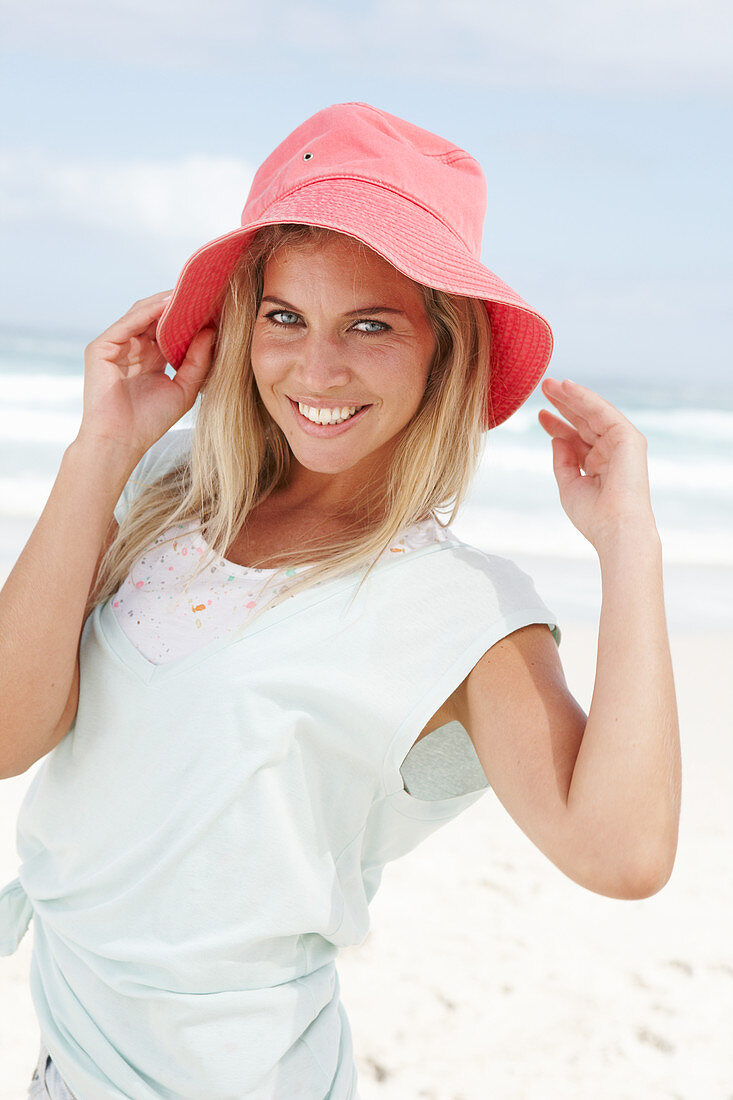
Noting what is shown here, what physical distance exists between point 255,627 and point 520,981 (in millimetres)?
2194

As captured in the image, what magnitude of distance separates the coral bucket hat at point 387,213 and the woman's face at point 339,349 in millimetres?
84

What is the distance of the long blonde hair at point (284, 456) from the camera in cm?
161

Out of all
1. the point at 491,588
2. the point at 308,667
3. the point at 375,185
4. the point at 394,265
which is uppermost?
the point at 375,185

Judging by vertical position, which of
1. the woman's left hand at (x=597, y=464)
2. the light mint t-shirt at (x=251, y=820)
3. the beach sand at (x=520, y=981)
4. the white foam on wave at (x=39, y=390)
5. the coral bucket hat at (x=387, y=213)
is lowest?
the white foam on wave at (x=39, y=390)

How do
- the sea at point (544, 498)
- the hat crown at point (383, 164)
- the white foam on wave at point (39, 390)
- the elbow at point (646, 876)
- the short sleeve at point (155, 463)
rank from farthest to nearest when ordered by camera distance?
the white foam on wave at point (39, 390) < the sea at point (544, 498) < the short sleeve at point (155, 463) < the hat crown at point (383, 164) < the elbow at point (646, 876)

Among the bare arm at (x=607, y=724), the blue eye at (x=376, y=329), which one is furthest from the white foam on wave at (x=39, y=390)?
the bare arm at (x=607, y=724)

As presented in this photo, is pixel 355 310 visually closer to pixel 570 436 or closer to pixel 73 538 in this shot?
pixel 570 436

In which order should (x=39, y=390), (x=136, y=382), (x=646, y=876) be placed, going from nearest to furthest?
(x=646, y=876), (x=136, y=382), (x=39, y=390)

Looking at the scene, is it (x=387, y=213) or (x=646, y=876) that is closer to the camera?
(x=646, y=876)

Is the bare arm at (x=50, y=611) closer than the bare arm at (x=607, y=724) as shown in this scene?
No

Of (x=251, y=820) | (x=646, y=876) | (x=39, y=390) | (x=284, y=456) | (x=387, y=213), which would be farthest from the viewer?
(x=39, y=390)

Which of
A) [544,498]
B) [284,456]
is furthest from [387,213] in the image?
[544,498]

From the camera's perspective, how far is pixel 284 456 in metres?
1.90

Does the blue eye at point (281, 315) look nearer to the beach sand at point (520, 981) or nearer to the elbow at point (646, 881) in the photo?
the elbow at point (646, 881)
